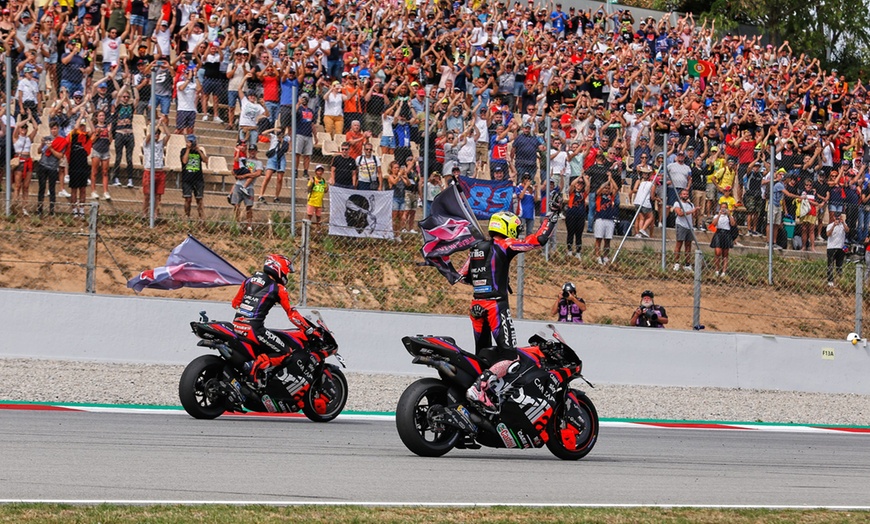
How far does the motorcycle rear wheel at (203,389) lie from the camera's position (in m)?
11.1

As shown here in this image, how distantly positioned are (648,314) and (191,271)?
20.6ft

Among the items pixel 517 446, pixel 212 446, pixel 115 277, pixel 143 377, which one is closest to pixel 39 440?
pixel 212 446

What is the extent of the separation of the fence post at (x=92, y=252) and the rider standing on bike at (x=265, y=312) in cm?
389

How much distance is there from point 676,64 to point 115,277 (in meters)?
15.5

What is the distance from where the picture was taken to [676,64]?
27.7 m

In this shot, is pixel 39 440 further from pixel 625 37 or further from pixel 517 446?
pixel 625 37

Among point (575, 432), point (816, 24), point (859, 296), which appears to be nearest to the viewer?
point (575, 432)

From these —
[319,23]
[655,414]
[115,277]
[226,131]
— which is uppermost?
[319,23]

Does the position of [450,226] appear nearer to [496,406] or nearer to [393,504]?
[496,406]

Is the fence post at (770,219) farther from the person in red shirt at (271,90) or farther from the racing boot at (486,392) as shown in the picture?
the racing boot at (486,392)

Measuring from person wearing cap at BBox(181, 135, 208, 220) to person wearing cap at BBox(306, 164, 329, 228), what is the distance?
1.49 meters

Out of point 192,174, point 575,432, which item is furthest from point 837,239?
point 575,432

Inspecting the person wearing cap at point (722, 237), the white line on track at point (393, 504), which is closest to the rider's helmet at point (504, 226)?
the white line on track at point (393, 504)

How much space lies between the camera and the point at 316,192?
1739 cm
